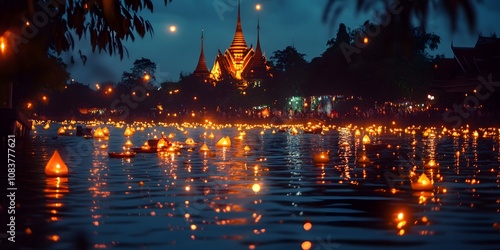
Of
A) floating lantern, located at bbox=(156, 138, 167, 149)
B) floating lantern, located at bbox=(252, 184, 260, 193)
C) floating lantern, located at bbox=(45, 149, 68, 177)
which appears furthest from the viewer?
floating lantern, located at bbox=(156, 138, 167, 149)

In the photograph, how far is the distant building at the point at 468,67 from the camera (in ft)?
272

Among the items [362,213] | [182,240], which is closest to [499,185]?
[362,213]

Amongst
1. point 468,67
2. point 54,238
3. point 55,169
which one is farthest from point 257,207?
point 468,67

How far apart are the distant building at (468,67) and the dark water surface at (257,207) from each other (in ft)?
194

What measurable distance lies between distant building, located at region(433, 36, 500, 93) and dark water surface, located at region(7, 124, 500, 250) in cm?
5913

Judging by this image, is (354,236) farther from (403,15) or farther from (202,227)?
(403,15)

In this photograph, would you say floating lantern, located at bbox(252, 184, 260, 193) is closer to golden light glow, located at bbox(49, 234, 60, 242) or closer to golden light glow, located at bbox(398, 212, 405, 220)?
golden light glow, located at bbox(398, 212, 405, 220)

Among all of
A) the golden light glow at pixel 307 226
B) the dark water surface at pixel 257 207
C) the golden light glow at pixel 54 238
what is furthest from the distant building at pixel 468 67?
the golden light glow at pixel 54 238

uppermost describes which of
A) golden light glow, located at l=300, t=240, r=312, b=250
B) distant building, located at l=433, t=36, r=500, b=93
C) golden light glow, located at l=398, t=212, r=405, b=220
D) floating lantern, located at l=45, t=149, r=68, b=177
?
distant building, located at l=433, t=36, r=500, b=93

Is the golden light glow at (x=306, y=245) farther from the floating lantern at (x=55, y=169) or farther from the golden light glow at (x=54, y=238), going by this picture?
the floating lantern at (x=55, y=169)

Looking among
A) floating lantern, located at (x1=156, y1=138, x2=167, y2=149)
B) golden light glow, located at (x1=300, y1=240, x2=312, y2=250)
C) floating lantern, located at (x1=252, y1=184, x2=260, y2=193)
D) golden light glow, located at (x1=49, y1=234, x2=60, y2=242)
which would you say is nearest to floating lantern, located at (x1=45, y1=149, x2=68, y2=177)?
floating lantern, located at (x1=252, y1=184, x2=260, y2=193)

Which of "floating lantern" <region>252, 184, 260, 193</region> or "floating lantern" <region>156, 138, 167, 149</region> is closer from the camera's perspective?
"floating lantern" <region>252, 184, 260, 193</region>

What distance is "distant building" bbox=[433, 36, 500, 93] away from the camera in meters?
82.9

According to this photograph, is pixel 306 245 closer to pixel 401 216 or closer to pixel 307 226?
pixel 307 226
